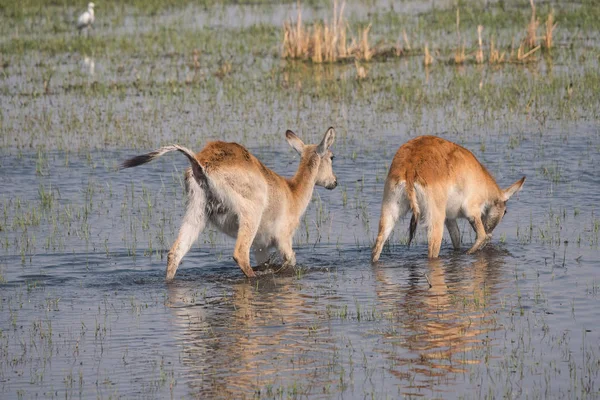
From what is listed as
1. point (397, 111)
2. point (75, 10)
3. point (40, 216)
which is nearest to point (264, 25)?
point (75, 10)

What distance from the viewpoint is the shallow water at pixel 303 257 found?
6.96 m

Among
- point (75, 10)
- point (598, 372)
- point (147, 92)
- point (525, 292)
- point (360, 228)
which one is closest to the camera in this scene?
point (598, 372)

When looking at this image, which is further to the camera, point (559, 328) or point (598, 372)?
point (559, 328)

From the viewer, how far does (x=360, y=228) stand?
37.7 feet

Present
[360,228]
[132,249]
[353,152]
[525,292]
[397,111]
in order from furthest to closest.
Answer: [397,111]
[353,152]
[360,228]
[132,249]
[525,292]

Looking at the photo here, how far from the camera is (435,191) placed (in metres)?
9.74

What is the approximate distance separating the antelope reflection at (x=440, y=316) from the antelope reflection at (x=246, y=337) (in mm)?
606

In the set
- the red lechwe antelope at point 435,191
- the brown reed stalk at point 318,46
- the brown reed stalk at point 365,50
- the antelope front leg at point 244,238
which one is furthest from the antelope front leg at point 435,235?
the brown reed stalk at point 365,50

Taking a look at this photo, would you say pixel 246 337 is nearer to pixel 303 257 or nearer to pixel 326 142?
pixel 303 257

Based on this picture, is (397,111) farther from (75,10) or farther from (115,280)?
(75,10)

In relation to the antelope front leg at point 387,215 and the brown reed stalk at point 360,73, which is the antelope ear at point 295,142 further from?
the brown reed stalk at point 360,73

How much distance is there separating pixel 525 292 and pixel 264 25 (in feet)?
62.9

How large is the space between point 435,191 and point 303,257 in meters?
1.61

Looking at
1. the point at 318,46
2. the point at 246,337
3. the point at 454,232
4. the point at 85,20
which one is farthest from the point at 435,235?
the point at 85,20
